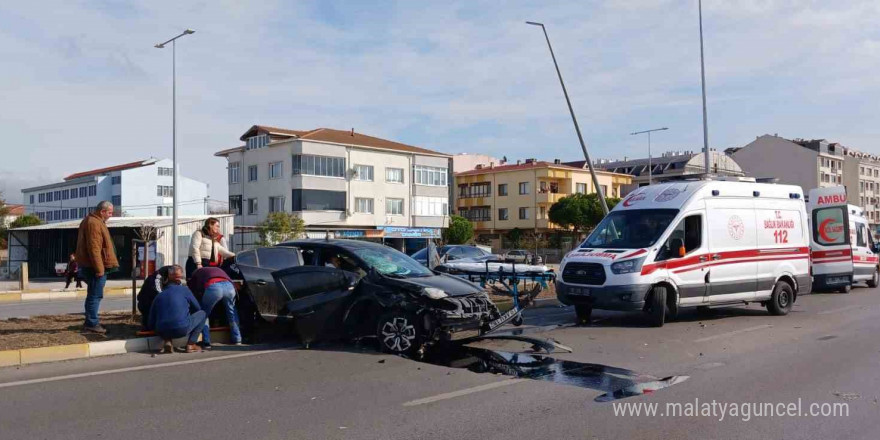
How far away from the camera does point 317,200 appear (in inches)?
2165

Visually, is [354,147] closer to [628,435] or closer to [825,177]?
[628,435]

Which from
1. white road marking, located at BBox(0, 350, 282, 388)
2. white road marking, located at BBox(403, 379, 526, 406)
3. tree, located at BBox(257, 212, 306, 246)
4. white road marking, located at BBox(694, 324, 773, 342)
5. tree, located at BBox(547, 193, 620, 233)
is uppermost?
tree, located at BBox(547, 193, 620, 233)

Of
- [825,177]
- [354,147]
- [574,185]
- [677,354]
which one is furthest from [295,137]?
[825,177]

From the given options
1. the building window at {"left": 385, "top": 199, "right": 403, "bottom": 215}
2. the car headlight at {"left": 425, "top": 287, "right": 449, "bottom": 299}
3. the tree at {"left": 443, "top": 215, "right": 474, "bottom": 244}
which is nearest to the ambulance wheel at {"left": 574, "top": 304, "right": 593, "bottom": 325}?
the car headlight at {"left": 425, "top": 287, "right": 449, "bottom": 299}

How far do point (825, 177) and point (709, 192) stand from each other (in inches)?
3935

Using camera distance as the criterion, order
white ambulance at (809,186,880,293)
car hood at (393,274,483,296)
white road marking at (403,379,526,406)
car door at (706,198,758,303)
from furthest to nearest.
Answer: white ambulance at (809,186,880,293)
car door at (706,198,758,303)
car hood at (393,274,483,296)
white road marking at (403,379,526,406)

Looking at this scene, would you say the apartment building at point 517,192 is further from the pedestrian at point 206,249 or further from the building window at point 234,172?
the pedestrian at point 206,249

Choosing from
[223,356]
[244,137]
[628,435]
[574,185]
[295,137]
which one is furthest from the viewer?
[574,185]

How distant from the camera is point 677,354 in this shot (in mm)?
9562

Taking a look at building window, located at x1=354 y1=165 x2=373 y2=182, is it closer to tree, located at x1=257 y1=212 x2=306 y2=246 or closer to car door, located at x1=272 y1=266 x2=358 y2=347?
tree, located at x1=257 y1=212 x2=306 y2=246

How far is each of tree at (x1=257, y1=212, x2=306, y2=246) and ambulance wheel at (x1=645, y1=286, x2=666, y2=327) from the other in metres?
35.2

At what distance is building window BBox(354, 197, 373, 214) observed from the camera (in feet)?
190

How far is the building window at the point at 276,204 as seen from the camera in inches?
2160

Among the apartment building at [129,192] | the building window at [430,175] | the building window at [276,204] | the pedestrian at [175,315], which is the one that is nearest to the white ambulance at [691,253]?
the pedestrian at [175,315]
